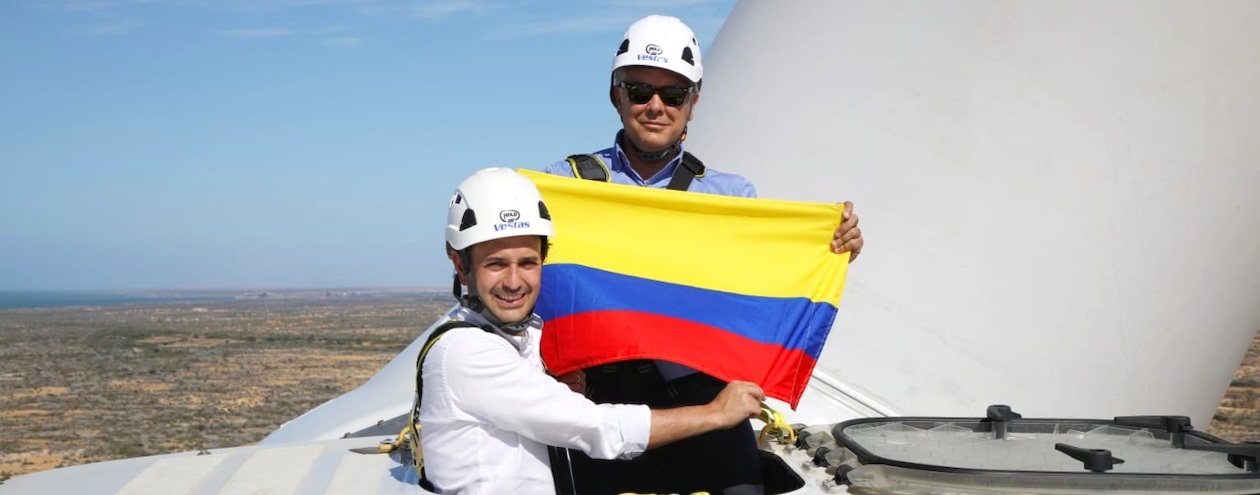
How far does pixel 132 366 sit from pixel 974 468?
27801mm

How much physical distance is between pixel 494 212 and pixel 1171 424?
248 centimetres

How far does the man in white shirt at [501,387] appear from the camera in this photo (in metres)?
3.15

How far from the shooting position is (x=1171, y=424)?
4.30m

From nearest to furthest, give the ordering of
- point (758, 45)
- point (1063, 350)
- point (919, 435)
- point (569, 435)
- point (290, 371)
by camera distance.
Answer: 1. point (569, 435)
2. point (919, 435)
3. point (1063, 350)
4. point (758, 45)
5. point (290, 371)

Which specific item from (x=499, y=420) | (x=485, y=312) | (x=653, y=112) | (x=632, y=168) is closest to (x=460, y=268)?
(x=485, y=312)

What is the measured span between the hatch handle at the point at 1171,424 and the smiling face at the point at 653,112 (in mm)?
1886

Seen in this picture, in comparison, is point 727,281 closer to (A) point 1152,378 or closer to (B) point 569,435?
(B) point 569,435

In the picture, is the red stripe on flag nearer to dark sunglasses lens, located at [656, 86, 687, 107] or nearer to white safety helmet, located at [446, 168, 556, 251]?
dark sunglasses lens, located at [656, 86, 687, 107]

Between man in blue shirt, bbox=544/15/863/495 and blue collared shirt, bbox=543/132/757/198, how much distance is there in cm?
8

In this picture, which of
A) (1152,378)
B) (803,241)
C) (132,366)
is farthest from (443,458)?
(132,366)

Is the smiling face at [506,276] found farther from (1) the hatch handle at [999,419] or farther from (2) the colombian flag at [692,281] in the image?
(1) the hatch handle at [999,419]

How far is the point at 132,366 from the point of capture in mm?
28844

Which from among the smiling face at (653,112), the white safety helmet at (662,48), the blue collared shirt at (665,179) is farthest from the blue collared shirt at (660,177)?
the white safety helmet at (662,48)

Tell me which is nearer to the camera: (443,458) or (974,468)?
(443,458)
